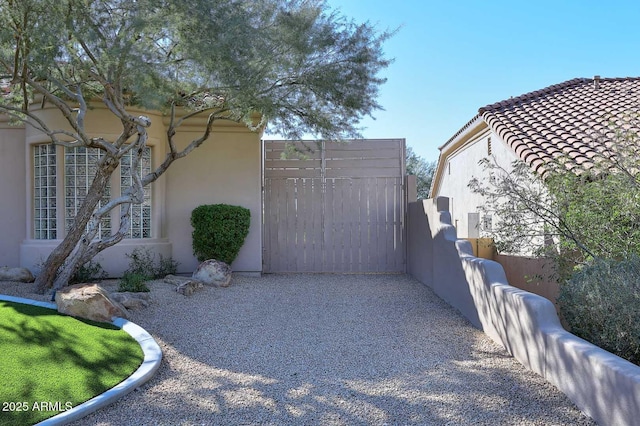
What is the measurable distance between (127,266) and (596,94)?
1099cm

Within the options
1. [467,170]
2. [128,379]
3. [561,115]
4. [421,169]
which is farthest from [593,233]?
[421,169]

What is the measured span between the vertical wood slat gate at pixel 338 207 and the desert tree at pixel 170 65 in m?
Answer: 2.41

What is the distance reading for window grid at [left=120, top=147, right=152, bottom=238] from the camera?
1027cm

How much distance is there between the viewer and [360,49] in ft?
29.5

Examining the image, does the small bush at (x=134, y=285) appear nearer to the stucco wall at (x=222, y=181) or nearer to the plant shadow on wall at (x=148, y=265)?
the plant shadow on wall at (x=148, y=265)

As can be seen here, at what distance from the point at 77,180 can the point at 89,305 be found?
4845 millimetres

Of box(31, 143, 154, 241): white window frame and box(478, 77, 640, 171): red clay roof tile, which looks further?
box(31, 143, 154, 241): white window frame

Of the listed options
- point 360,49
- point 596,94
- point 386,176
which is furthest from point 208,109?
point 596,94

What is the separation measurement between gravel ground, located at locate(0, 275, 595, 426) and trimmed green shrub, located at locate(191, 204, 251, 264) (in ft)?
6.73

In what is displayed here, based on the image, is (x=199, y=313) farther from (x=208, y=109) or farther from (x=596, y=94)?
(x=596, y=94)

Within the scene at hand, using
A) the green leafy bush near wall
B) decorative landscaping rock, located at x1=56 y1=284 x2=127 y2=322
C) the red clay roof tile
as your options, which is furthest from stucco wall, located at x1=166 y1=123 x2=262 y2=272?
the green leafy bush near wall

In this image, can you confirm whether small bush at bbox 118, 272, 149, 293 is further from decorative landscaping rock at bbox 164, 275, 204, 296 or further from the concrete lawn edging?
the concrete lawn edging

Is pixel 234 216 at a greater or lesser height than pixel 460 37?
lesser

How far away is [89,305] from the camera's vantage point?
6.09 metres
